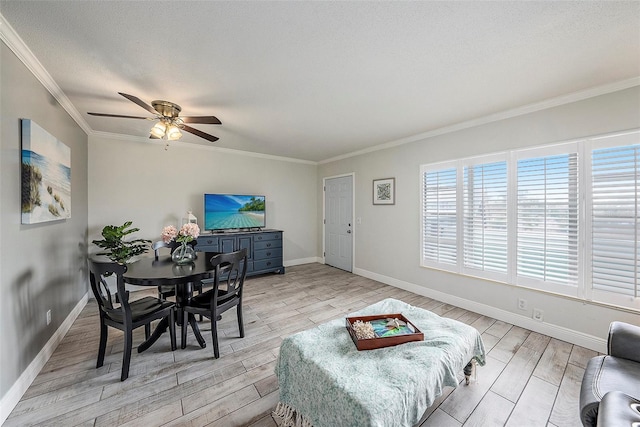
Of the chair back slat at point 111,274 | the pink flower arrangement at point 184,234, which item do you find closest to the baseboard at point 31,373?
the chair back slat at point 111,274

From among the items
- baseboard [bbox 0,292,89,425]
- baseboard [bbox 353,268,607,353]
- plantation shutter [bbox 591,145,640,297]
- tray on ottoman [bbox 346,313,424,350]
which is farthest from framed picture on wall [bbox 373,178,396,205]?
baseboard [bbox 0,292,89,425]

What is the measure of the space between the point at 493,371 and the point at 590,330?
1219mm

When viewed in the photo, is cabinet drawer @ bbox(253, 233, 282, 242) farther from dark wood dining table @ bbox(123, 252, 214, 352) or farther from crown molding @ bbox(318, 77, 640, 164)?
crown molding @ bbox(318, 77, 640, 164)

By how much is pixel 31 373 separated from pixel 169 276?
3.86 ft

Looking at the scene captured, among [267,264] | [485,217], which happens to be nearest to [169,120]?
[267,264]

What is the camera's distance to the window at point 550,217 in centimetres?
219

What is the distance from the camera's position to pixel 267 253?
475cm

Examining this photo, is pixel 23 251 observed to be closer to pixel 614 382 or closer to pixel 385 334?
pixel 385 334

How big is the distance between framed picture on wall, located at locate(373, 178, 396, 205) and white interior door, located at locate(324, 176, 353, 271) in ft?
2.19

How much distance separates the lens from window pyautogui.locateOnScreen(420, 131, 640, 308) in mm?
2188

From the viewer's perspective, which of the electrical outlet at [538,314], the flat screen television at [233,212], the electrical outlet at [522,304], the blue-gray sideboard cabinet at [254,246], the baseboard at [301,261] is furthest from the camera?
the baseboard at [301,261]

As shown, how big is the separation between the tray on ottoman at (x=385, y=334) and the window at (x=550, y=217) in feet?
6.38

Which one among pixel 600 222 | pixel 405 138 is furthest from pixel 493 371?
pixel 405 138

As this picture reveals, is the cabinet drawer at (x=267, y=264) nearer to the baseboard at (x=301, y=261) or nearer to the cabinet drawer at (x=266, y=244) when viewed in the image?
the cabinet drawer at (x=266, y=244)
